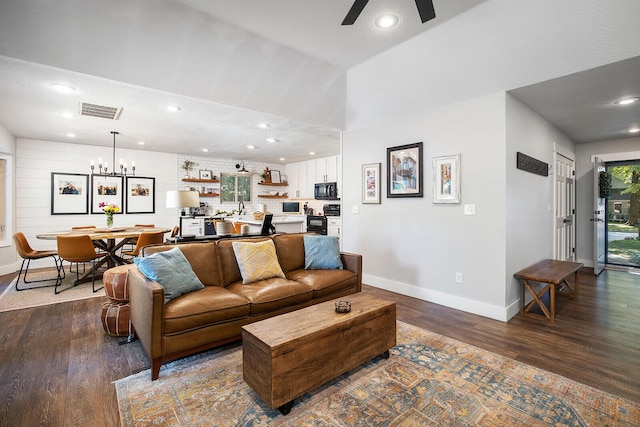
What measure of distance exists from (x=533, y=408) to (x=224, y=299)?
2.21 meters

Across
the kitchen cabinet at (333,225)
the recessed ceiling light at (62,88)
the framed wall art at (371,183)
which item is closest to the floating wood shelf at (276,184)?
the kitchen cabinet at (333,225)

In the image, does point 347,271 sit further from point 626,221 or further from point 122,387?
point 626,221

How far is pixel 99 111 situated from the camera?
3980mm

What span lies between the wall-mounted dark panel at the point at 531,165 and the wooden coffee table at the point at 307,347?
252cm

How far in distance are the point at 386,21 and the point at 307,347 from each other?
2.95 metres

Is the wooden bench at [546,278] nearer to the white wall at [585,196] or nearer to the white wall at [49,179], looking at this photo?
the white wall at [585,196]

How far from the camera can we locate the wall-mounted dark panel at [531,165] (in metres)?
3.36

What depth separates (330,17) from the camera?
2.73 metres

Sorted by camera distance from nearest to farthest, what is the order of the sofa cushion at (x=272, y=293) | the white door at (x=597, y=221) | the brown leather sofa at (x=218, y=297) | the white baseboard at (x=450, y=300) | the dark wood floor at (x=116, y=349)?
the dark wood floor at (x=116, y=349) → the brown leather sofa at (x=218, y=297) → the sofa cushion at (x=272, y=293) → the white baseboard at (x=450, y=300) → the white door at (x=597, y=221)

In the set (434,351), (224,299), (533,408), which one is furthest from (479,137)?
(224,299)

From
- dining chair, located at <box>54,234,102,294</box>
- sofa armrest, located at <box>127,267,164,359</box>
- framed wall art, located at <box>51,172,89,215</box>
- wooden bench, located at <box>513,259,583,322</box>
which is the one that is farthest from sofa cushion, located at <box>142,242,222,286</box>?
framed wall art, located at <box>51,172,89,215</box>

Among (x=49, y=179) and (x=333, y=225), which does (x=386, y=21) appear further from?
(x=49, y=179)

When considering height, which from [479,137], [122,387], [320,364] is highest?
[479,137]

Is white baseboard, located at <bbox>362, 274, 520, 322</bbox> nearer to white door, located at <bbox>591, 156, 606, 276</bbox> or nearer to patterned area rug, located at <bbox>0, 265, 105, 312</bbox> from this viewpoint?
white door, located at <bbox>591, 156, 606, 276</bbox>
